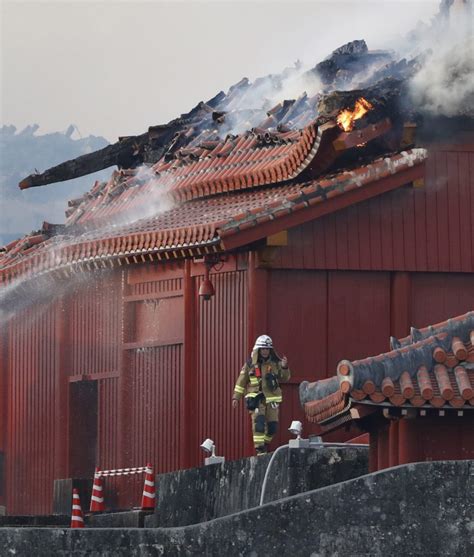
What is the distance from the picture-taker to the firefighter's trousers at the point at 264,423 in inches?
1225

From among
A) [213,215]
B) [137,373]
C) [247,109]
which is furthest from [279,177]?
[247,109]

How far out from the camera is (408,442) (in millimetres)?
23891

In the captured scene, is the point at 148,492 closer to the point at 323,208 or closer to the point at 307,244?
the point at 307,244

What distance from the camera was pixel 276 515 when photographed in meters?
20.1

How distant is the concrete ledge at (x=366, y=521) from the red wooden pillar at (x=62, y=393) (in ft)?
63.1

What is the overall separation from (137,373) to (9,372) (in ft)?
20.5

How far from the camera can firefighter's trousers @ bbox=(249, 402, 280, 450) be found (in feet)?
102

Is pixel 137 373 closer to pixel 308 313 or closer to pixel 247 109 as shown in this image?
pixel 308 313

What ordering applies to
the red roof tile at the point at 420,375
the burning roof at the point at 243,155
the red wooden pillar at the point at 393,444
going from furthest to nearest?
1. the burning roof at the point at 243,155
2. the red wooden pillar at the point at 393,444
3. the red roof tile at the point at 420,375

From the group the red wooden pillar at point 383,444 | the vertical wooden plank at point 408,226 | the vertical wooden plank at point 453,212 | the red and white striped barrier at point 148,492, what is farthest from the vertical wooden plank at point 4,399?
the red wooden pillar at point 383,444

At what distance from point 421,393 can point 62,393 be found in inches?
688

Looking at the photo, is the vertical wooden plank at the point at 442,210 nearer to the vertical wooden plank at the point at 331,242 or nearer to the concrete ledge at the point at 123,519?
the vertical wooden plank at the point at 331,242

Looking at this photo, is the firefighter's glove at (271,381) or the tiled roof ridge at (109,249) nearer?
the firefighter's glove at (271,381)

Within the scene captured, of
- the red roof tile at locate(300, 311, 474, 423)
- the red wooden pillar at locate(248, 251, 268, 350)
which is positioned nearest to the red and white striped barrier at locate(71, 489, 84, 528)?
the red wooden pillar at locate(248, 251, 268, 350)
